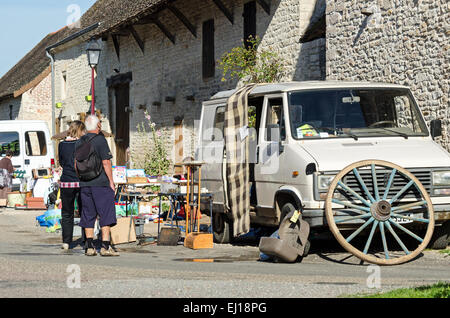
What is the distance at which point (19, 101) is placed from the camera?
141 feet

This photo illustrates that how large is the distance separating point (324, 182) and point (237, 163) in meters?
1.94

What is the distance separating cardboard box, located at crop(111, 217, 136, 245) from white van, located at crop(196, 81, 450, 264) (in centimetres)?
141

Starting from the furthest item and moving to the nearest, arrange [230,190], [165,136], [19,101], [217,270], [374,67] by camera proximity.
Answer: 1. [19,101]
2. [165,136]
3. [374,67]
4. [230,190]
5. [217,270]

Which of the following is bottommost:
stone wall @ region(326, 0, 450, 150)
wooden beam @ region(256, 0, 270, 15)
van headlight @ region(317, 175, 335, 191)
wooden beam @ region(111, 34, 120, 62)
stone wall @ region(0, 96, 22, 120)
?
van headlight @ region(317, 175, 335, 191)

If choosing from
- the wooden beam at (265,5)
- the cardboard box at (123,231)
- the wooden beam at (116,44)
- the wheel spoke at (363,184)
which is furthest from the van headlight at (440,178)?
the wooden beam at (116,44)

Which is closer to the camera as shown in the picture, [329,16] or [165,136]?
[329,16]

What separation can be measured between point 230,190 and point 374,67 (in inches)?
222

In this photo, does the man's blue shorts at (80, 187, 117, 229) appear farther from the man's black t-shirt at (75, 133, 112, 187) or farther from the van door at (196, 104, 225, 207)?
the van door at (196, 104, 225, 207)

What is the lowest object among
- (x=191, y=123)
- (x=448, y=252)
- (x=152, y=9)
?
(x=448, y=252)

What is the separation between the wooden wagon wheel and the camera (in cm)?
967

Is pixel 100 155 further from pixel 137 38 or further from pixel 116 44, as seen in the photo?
pixel 116 44

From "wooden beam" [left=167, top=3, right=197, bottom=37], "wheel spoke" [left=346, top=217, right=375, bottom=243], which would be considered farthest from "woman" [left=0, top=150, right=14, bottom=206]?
"wheel spoke" [left=346, top=217, right=375, bottom=243]
